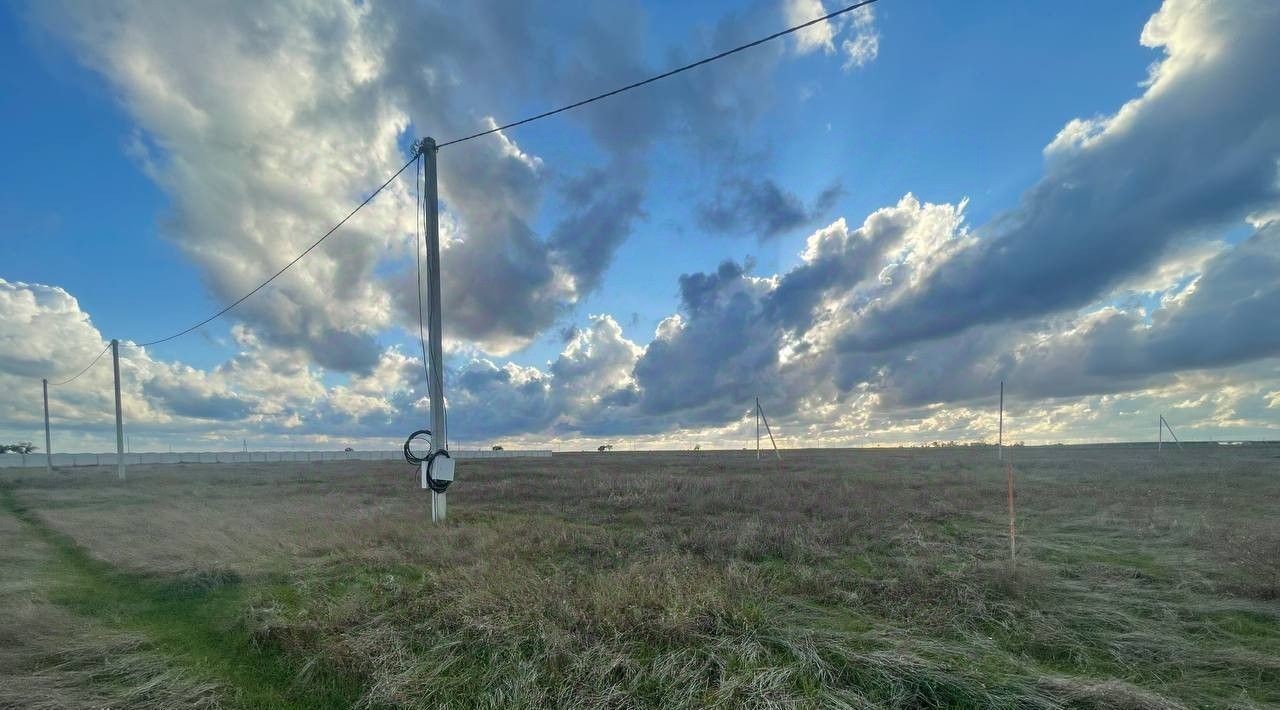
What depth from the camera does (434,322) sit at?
42.4 feet

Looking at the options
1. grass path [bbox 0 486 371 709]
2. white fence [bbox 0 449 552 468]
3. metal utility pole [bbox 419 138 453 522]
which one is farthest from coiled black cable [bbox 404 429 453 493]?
white fence [bbox 0 449 552 468]

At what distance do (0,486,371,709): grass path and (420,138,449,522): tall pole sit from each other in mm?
4398

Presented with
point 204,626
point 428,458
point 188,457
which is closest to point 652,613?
point 204,626

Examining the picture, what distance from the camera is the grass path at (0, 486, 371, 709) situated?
17.5 ft

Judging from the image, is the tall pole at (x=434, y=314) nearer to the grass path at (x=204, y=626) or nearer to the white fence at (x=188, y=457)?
the grass path at (x=204, y=626)

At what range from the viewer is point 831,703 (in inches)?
180

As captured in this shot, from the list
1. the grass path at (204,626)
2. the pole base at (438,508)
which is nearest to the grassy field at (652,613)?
the grass path at (204,626)

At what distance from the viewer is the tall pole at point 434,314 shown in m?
12.7

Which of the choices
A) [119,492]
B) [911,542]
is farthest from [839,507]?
[119,492]

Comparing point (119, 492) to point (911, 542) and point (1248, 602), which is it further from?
point (1248, 602)

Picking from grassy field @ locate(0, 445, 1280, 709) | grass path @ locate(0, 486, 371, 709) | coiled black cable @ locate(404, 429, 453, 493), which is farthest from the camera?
coiled black cable @ locate(404, 429, 453, 493)

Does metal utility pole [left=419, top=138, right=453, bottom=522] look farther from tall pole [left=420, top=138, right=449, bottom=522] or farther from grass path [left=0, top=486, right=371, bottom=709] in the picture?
grass path [left=0, top=486, right=371, bottom=709]

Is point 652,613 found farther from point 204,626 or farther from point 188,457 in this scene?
point 188,457

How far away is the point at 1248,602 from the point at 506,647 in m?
9.20
